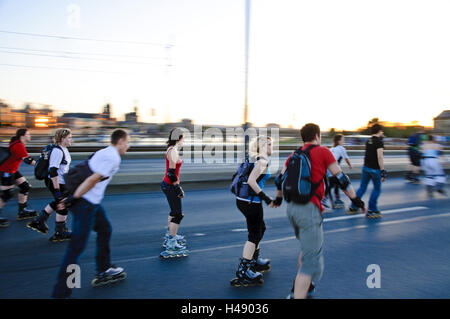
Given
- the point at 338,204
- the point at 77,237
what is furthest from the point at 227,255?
the point at 338,204

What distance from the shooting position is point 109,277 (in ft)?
13.8

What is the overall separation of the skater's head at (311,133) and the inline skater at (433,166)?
8.36m

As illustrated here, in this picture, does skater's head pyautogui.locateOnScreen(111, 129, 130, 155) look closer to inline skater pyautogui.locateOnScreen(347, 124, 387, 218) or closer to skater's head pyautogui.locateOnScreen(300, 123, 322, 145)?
skater's head pyautogui.locateOnScreen(300, 123, 322, 145)

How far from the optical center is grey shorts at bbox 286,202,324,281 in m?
3.31

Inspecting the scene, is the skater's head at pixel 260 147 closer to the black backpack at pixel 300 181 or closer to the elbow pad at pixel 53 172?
the black backpack at pixel 300 181

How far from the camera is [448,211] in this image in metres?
8.72

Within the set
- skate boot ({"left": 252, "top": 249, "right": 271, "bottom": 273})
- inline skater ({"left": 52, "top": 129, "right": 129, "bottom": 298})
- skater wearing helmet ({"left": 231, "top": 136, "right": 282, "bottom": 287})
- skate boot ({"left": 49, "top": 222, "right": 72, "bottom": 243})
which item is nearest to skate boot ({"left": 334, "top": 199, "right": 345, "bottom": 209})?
skate boot ({"left": 252, "top": 249, "right": 271, "bottom": 273})

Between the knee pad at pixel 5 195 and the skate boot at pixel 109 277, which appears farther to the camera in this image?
the knee pad at pixel 5 195

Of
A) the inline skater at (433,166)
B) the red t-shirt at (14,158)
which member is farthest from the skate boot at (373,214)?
the red t-shirt at (14,158)

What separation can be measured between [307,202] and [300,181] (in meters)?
0.20

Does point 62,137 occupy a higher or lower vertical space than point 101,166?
higher

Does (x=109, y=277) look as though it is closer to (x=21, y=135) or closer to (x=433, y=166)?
(x=21, y=135)

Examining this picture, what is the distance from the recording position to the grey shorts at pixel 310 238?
331 centimetres
